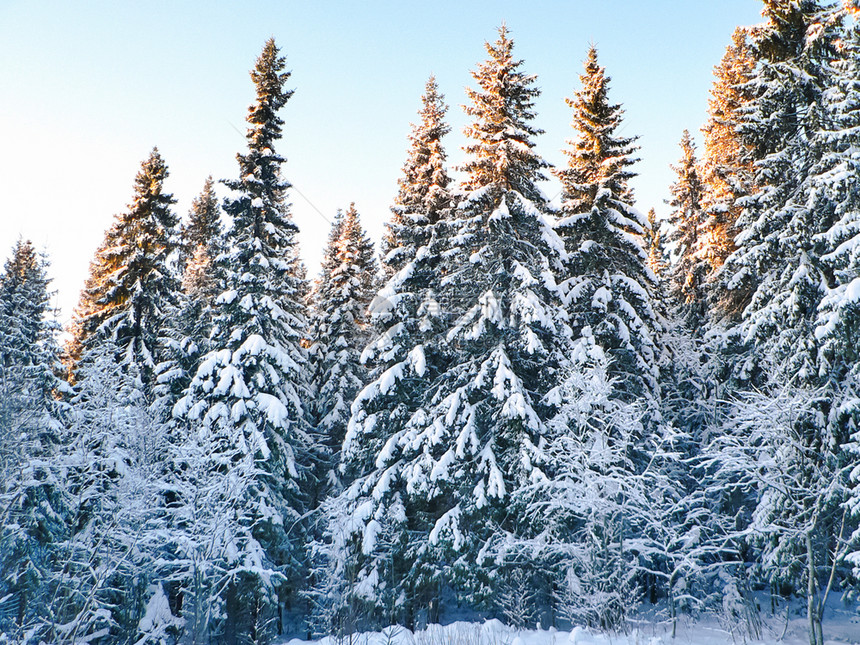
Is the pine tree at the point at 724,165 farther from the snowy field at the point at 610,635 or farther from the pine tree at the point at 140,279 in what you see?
the pine tree at the point at 140,279

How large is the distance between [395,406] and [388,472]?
8.81 feet

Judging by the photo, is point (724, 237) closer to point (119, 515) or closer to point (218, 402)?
point (218, 402)

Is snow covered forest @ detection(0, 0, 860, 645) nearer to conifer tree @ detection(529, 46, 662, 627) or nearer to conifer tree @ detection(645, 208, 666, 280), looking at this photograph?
conifer tree @ detection(529, 46, 662, 627)

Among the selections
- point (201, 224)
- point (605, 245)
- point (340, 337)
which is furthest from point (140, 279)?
point (605, 245)

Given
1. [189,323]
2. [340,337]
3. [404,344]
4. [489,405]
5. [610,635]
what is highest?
[189,323]

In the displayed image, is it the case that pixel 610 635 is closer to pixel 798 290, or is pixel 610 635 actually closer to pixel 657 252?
pixel 798 290

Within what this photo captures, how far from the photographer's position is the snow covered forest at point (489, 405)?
51.7 feet

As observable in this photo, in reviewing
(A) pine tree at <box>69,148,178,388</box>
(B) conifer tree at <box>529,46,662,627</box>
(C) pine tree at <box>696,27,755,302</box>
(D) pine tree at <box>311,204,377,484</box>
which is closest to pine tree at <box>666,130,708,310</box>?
(C) pine tree at <box>696,27,755,302</box>

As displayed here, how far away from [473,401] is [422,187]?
862 cm

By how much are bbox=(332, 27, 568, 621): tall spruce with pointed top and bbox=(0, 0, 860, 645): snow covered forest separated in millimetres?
107

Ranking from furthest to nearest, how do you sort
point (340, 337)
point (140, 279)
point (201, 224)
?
point (201, 224), point (340, 337), point (140, 279)

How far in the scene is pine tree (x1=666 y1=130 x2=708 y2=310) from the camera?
27578 mm

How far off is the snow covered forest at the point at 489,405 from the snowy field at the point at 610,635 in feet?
1.84

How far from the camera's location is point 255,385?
2050 centimetres
